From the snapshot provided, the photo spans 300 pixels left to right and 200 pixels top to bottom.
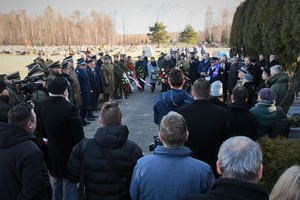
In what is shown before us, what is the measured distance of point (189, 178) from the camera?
2.55 meters

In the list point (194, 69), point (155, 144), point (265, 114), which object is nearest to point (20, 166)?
point (155, 144)

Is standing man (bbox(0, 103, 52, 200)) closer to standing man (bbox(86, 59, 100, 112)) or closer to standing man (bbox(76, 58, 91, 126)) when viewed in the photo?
standing man (bbox(76, 58, 91, 126))

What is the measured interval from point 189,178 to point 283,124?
284 centimetres

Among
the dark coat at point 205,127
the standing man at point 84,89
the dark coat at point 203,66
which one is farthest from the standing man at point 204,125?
the dark coat at point 203,66

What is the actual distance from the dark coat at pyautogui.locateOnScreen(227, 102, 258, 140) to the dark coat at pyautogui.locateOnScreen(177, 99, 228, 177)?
375mm

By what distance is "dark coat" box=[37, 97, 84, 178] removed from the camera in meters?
4.41

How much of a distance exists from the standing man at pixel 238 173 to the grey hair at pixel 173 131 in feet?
1.89

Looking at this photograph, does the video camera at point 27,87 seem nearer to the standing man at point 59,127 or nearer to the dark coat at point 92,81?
the standing man at point 59,127

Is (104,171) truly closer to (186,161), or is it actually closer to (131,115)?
(186,161)

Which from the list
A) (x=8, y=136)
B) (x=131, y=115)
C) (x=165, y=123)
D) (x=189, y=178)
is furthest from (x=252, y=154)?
(x=131, y=115)

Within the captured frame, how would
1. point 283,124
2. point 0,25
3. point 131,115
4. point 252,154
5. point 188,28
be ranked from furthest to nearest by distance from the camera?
point 0,25, point 188,28, point 131,115, point 283,124, point 252,154

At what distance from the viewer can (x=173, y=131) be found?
266 centimetres

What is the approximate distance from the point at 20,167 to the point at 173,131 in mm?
1475

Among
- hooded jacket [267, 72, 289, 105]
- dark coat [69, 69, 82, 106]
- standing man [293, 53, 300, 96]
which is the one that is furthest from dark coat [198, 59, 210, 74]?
hooded jacket [267, 72, 289, 105]
